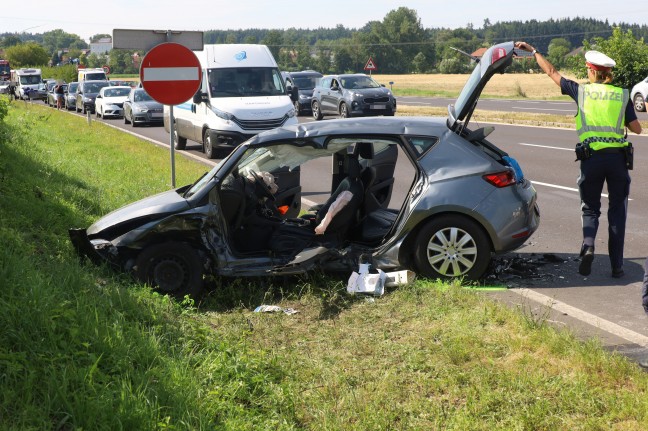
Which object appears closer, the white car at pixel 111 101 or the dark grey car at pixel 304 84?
the white car at pixel 111 101

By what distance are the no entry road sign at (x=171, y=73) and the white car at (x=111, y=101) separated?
85.1ft

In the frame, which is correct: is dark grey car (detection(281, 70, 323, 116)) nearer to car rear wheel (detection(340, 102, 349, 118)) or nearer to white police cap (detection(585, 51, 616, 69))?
car rear wheel (detection(340, 102, 349, 118))

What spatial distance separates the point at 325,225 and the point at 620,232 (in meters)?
2.50

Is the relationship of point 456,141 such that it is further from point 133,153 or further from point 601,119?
point 133,153

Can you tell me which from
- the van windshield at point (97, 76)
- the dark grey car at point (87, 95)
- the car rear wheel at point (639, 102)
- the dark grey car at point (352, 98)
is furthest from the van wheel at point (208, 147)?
the van windshield at point (97, 76)

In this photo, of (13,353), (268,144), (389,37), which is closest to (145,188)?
(268,144)

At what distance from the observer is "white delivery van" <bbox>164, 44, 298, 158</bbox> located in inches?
679

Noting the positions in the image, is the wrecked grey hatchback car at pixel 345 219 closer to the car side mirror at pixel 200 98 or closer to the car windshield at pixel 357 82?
the car side mirror at pixel 200 98

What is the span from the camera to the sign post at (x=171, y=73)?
29.7 feet

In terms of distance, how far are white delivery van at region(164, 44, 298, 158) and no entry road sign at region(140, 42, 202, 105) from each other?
7823 millimetres

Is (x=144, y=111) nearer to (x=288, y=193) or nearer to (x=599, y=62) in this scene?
(x=288, y=193)

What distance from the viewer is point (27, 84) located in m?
60.8

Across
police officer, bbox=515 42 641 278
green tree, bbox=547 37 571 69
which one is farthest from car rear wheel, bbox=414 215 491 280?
green tree, bbox=547 37 571 69

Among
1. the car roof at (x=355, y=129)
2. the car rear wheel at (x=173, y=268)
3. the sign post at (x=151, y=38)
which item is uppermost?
the sign post at (x=151, y=38)
